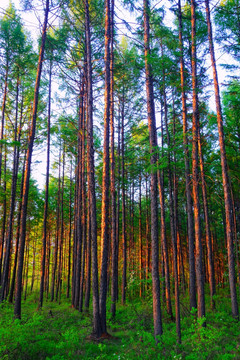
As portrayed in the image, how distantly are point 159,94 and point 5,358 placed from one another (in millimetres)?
12641

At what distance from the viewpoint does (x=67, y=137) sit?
1698cm

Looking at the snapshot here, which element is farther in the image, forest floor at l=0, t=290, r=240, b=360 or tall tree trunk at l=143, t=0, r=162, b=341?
tall tree trunk at l=143, t=0, r=162, b=341

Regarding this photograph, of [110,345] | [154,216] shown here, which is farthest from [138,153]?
[110,345]

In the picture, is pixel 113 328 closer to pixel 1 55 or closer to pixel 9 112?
pixel 9 112

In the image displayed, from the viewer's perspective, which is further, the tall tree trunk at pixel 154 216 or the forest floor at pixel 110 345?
the tall tree trunk at pixel 154 216

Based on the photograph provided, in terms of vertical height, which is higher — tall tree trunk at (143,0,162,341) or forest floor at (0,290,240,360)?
tall tree trunk at (143,0,162,341)

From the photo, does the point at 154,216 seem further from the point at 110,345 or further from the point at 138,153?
the point at 138,153

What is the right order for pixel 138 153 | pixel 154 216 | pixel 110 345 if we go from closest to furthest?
pixel 110 345
pixel 154 216
pixel 138 153

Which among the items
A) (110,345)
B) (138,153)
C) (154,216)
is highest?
(138,153)

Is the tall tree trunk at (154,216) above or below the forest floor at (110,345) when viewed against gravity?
above

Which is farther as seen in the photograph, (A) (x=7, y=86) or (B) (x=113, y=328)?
(A) (x=7, y=86)

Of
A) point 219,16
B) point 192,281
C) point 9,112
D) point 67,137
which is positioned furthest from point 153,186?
point 9,112

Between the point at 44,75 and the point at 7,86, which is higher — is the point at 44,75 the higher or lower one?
the higher one

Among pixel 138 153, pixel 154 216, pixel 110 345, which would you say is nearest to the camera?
pixel 110 345
